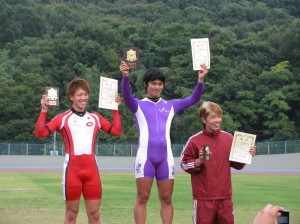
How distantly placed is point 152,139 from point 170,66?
58.6m

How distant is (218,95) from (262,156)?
33.4 ft

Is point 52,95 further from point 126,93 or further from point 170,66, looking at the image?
point 170,66

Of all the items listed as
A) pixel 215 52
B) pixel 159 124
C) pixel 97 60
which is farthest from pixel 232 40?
pixel 159 124

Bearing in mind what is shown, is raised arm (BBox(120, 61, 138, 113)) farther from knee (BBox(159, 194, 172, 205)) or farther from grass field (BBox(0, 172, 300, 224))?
grass field (BBox(0, 172, 300, 224))

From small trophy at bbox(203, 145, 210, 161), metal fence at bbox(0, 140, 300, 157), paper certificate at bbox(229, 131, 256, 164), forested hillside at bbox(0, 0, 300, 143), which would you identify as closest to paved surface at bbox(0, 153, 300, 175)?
metal fence at bbox(0, 140, 300, 157)

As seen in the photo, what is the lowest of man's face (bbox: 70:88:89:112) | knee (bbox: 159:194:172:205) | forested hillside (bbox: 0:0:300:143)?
knee (bbox: 159:194:172:205)

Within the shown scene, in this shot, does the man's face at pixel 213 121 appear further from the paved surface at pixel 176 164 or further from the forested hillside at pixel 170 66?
the forested hillside at pixel 170 66

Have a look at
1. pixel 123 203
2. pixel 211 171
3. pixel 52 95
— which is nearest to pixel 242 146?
pixel 211 171

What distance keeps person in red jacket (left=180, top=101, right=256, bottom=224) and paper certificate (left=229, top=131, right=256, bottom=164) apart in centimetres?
5

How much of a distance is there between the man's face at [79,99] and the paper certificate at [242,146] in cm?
166

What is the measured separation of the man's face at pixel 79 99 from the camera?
24.8ft

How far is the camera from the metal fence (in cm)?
4672

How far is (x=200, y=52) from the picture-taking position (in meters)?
7.78

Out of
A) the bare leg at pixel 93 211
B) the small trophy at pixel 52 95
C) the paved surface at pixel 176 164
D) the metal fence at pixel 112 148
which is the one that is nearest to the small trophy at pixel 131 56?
the small trophy at pixel 52 95
